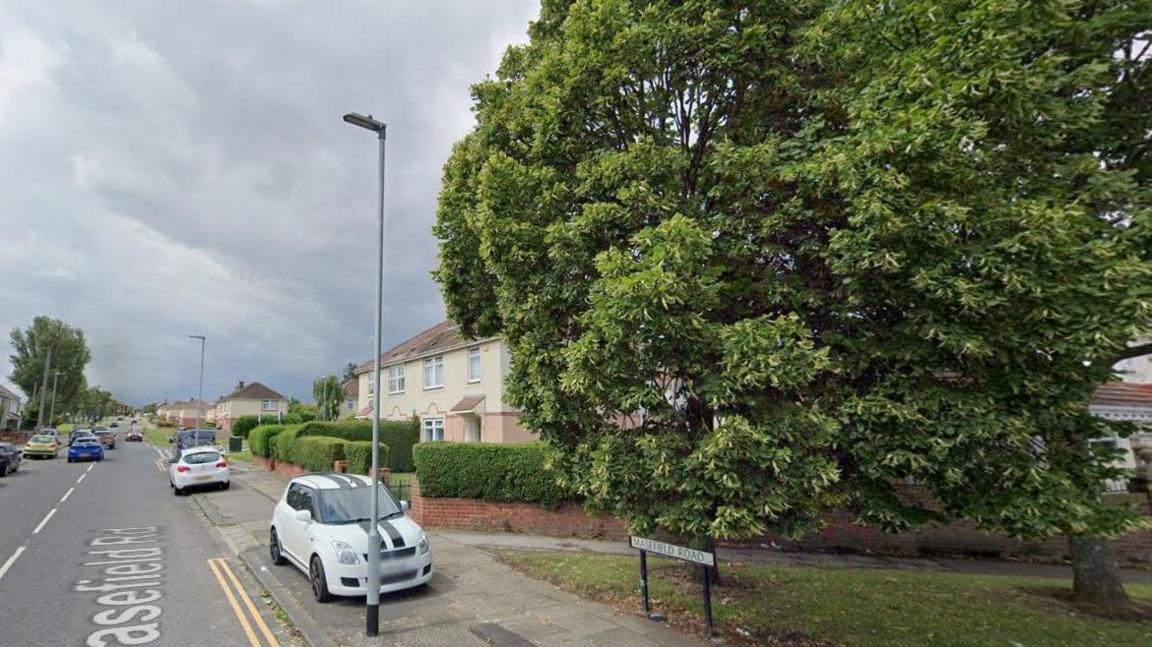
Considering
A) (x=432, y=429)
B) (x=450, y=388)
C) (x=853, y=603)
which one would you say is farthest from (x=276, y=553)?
(x=432, y=429)

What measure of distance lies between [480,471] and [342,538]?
16.5ft

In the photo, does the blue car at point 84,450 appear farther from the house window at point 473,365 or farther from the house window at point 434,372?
the house window at point 473,365

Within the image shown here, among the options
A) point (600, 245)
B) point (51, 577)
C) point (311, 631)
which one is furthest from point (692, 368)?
point (51, 577)

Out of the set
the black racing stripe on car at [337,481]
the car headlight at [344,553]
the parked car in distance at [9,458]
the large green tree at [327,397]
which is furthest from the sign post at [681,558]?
the large green tree at [327,397]

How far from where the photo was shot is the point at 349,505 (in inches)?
364

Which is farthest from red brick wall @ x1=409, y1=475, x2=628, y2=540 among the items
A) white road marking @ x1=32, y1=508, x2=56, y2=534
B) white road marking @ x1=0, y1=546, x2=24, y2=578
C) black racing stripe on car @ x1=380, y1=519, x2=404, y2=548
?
white road marking @ x1=32, y1=508, x2=56, y2=534

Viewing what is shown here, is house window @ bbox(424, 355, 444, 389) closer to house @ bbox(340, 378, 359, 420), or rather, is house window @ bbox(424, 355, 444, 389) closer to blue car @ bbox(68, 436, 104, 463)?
blue car @ bbox(68, 436, 104, 463)

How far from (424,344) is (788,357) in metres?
28.6

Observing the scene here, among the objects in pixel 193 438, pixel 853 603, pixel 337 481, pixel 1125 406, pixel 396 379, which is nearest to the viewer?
pixel 853 603

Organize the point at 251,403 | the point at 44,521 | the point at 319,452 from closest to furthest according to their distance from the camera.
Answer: the point at 44,521 < the point at 319,452 < the point at 251,403

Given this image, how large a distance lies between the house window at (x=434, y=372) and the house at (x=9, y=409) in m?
Result: 55.0

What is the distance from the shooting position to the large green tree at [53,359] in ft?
210

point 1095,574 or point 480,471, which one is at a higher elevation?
point 480,471

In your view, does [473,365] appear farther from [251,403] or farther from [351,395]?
[251,403]
